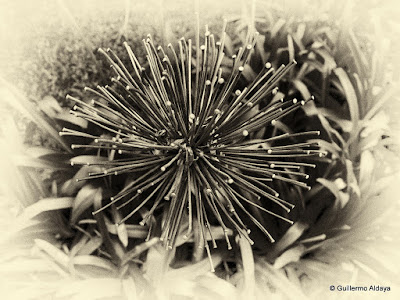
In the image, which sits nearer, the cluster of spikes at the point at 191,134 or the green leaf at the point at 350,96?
the cluster of spikes at the point at 191,134

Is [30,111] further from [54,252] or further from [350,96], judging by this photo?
[350,96]

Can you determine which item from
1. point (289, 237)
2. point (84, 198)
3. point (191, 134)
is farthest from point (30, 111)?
point (289, 237)

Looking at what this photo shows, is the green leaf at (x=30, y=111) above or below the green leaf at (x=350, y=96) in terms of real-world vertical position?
above

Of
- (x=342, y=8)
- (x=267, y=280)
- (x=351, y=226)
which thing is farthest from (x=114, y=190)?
(x=342, y=8)

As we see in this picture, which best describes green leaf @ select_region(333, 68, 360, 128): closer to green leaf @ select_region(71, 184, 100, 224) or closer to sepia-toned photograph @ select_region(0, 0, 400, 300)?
sepia-toned photograph @ select_region(0, 0, 400, 300)

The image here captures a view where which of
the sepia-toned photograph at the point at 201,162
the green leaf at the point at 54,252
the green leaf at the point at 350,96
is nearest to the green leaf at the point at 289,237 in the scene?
the sepia-toned photograph at the point at 201,162

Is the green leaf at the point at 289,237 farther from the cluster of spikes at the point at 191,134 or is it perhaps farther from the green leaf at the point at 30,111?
the green leaf at the point at 30,111

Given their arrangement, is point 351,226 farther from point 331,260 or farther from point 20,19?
point 20,19

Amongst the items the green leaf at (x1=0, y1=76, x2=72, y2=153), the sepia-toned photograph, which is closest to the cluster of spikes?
the sepia-toned photograph

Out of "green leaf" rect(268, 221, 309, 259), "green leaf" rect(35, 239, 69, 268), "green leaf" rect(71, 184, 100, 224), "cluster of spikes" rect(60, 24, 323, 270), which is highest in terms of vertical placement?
"cluster of spikes" rect(60, 24, 323, 270)
